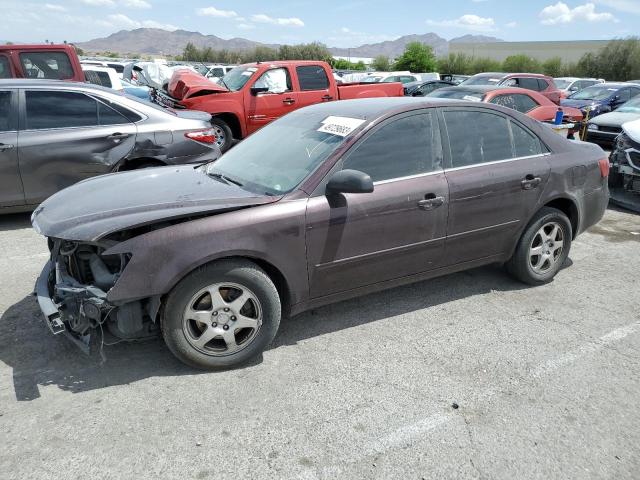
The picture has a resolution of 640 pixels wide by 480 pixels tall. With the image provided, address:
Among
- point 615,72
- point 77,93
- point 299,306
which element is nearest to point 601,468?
point 299,306

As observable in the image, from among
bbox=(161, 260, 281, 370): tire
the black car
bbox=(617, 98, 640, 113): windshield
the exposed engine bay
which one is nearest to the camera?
bbox=(161, 260, 281, 370): tire

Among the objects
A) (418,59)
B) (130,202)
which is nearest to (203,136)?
(130,202)

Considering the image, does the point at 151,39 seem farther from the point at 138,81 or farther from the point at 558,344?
the point at 558,344

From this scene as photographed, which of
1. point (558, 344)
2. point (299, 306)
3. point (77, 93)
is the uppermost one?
point (77, 93)

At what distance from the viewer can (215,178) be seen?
3773 millimetres

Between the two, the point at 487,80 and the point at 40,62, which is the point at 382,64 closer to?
the point at 487,80

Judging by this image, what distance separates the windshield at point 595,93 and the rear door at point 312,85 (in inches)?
389

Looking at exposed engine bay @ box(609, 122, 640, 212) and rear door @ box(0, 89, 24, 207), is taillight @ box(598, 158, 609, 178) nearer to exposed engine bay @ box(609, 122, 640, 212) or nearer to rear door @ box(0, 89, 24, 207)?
exposed engine bay @ box(609, 122, 640, 212)

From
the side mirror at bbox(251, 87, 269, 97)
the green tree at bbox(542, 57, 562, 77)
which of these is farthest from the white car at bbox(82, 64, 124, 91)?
the green tree at bbox(542, 57, 562, 77)

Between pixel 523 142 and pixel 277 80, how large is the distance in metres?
7.38

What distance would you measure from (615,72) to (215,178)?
4754cm

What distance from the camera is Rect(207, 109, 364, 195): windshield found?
3.49 metres

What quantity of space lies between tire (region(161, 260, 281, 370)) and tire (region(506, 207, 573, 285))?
91.4 inches

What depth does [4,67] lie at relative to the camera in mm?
9016
